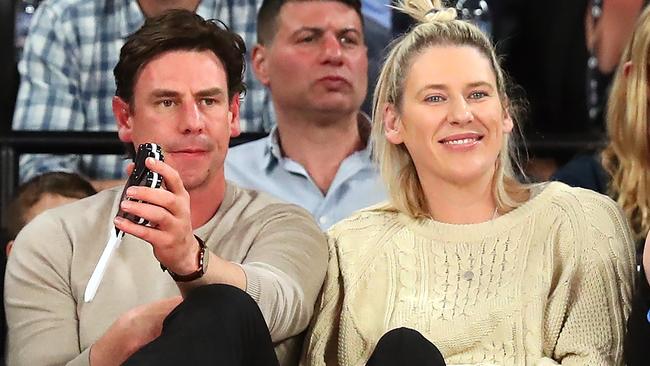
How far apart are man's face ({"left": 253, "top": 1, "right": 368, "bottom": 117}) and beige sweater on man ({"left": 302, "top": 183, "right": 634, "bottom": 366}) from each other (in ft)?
1.78

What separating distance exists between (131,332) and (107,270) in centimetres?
19

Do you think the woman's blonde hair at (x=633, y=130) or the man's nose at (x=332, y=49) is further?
the man's nose at (x=332, y=49)

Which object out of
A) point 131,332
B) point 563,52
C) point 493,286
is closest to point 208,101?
point 131,332

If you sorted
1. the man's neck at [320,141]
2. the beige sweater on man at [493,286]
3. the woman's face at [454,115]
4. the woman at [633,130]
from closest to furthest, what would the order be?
the beige sweater on man at [493,286]
the woman's face at [454,115]
the woman at [633,130]
the man's neck at [320,141]

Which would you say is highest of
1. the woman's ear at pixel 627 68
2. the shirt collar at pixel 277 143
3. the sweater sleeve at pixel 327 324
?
the woman's ear at pixel 627 68

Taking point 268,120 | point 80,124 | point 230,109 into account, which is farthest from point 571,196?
point 80,124

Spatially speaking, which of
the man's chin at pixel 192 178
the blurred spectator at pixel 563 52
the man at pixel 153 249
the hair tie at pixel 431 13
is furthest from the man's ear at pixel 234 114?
the blurred spectator at pixel 563 52

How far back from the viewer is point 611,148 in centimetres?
201

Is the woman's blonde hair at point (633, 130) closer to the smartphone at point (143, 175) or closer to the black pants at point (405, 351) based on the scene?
the black pants at point (405, 351)

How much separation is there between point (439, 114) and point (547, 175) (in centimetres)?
65

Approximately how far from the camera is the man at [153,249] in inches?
60.6

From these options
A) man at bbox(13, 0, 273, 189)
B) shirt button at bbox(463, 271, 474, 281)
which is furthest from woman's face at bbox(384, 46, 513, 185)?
man at bbox(13, 0, 273, 189)

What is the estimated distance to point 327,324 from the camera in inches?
68.0

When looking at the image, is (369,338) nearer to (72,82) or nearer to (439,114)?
(439,114)
